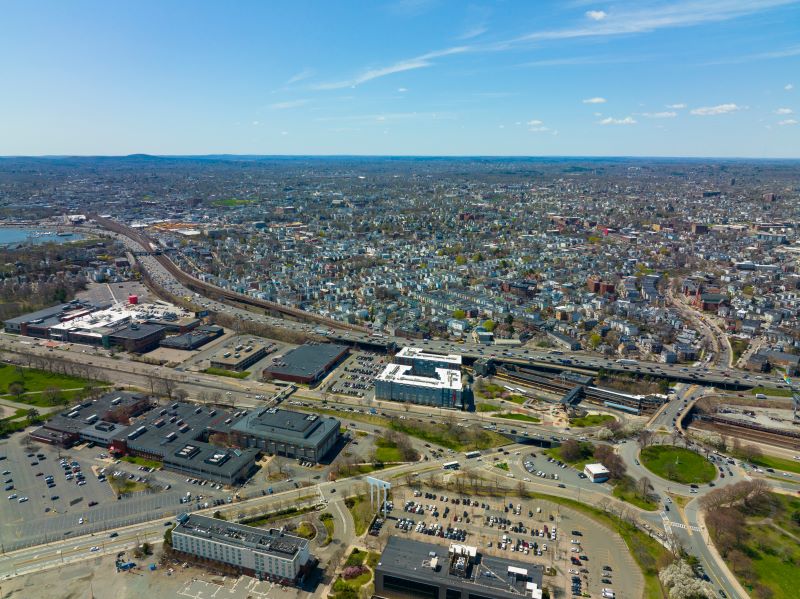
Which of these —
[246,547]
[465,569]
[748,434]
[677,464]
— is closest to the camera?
[465,569]

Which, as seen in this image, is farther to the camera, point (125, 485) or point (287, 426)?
point (287, 426)

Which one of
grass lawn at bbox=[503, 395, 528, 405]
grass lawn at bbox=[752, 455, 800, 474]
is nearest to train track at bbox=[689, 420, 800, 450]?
grass lawn at bbox=[752, 455, 800, 474]

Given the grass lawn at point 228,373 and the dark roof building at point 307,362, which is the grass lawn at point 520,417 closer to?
the dark roof building at point 307,362

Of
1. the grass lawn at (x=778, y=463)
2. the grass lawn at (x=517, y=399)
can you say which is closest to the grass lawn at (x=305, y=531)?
the grass lawn at (x=517, y=399)

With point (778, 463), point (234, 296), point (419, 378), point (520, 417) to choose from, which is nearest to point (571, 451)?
point (520, 417)

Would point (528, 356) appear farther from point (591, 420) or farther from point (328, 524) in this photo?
point (328, 524)

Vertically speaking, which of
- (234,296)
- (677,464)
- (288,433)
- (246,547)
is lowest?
(677,464)

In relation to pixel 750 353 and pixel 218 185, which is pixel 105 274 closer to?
pixel 750 353
